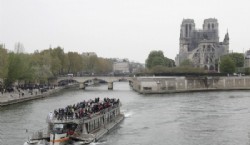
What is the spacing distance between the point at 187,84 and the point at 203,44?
62.6 m

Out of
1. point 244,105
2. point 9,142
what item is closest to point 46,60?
point 244,105

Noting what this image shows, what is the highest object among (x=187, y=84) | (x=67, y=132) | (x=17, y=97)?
(x=187, y=84)

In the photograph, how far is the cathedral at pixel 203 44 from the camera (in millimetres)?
137375

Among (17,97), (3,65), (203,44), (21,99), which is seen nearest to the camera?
(21,99)

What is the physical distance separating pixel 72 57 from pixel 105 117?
75503 mm

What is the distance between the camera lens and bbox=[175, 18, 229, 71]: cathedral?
13738 cm

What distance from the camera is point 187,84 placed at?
79562 millimetres

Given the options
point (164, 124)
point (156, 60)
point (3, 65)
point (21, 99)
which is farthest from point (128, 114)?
point (156, 60)

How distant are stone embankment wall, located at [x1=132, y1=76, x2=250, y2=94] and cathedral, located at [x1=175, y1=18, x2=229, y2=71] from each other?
4856 centimetres

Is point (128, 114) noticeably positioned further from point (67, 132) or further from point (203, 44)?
point (203, 44)

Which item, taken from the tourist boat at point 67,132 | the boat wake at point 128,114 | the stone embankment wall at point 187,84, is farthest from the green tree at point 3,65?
the tourist boat at point 67,132

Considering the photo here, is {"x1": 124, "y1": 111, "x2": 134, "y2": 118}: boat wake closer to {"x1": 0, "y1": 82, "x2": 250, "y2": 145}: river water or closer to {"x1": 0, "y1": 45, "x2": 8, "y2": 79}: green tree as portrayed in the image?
{"x1": 0, "y1": 82, "x2": 250, "y2": 145}: river water

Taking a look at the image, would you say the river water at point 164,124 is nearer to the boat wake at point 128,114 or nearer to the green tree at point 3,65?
the boat wake at point 128,114

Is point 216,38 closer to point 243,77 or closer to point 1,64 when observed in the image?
point 243,77
